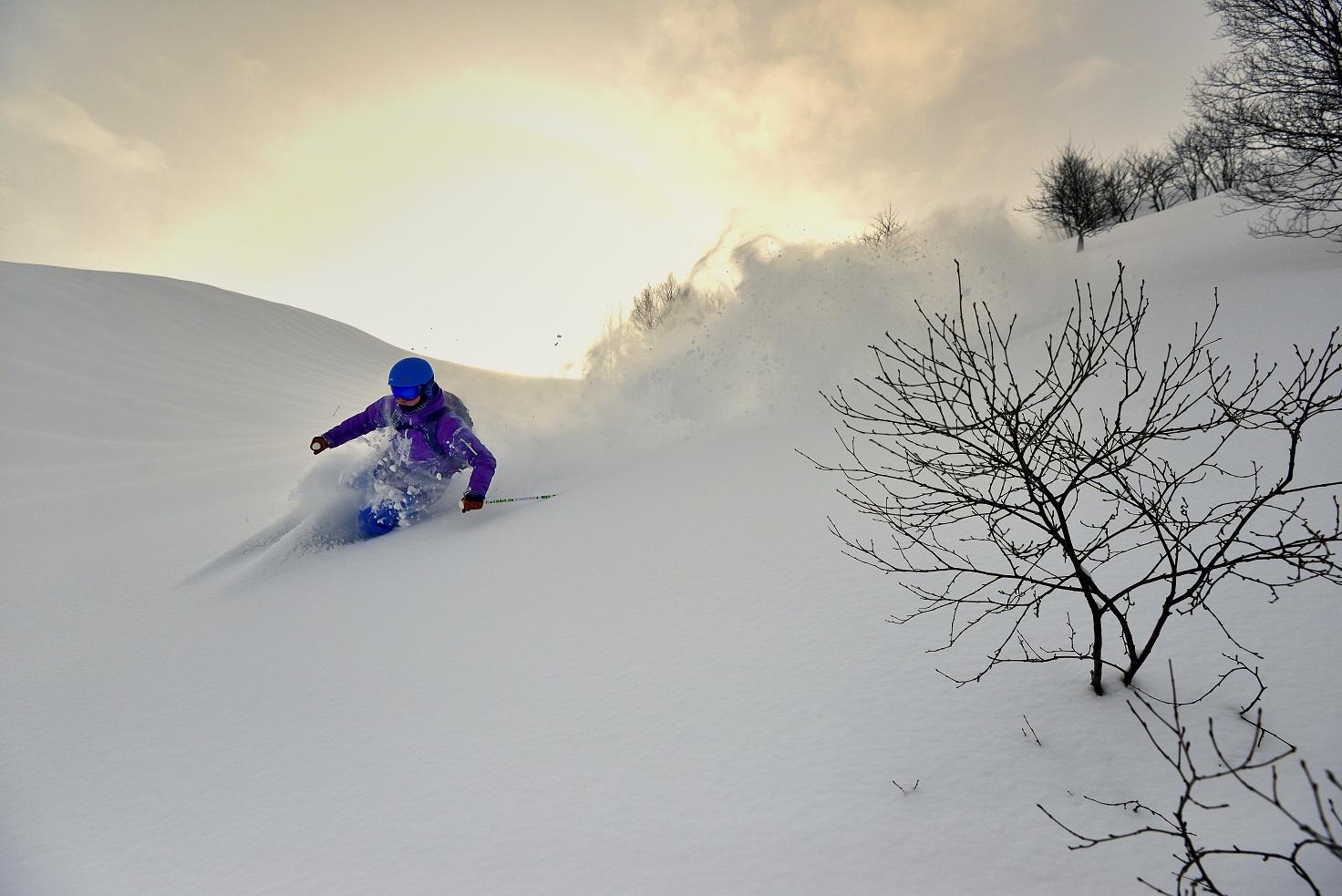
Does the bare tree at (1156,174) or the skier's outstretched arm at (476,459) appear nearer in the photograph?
the skier's outstretched arm at (476,459)

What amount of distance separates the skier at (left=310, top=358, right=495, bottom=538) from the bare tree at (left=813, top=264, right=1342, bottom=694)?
336 cm

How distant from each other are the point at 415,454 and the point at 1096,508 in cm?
523

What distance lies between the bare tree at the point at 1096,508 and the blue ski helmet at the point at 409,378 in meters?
3.73

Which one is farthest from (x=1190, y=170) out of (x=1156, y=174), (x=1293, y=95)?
(x=1293, y=95)

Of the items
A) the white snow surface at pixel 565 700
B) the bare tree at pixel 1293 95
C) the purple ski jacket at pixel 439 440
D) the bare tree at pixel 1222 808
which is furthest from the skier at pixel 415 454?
the bare tree at pixel 1293 95

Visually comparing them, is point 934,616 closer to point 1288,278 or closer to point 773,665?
point 773,665

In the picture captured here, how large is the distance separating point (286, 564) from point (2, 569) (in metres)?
2.48

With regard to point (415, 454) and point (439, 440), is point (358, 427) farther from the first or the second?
point (439, 440)

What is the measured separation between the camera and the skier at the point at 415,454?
5.59 m

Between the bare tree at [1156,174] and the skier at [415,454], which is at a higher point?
the bare tree at [1156,174]

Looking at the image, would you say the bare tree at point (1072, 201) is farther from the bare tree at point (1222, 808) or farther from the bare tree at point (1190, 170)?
the bare tree at point (1222, 808)

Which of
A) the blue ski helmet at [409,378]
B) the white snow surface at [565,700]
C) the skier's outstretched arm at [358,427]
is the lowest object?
the white snow surface at [565,700]

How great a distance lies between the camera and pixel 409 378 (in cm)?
550

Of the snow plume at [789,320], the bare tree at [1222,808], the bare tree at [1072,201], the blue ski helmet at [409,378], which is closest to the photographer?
the bare tree at [1222,808]
